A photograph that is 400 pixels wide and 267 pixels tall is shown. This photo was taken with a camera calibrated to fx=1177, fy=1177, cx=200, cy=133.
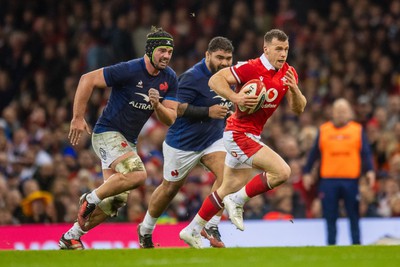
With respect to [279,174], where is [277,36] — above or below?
above

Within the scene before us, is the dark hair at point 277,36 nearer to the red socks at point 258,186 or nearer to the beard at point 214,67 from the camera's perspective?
the beard at point 214,67

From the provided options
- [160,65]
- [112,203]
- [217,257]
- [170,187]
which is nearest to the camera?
[217,257]

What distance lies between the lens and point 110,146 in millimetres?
13016

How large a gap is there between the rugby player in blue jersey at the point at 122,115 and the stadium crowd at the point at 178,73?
423cm

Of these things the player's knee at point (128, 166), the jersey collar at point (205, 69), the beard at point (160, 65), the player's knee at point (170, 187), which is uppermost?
the beard at point (160, 65)

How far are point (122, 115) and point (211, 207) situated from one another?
1424 mm

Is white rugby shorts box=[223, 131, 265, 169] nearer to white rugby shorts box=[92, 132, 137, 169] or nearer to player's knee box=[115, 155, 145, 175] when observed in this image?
player's knee box=[115, 155, 145, 175]

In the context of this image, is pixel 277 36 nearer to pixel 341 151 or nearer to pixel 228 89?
pixel 228 89

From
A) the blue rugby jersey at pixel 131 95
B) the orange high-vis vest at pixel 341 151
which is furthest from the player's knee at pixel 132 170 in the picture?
the orange high-vis vest at pixel 341 151

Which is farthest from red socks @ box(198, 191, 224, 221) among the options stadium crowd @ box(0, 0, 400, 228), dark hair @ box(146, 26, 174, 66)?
stadium crowd @ box(0, 0, 400, 228)

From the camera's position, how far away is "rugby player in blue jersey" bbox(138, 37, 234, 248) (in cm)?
1367

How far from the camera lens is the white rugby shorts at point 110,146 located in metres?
13.0

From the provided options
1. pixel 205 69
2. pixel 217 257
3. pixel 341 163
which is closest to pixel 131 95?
pixel 205 69

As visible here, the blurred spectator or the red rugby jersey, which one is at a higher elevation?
the red rugby jersey
